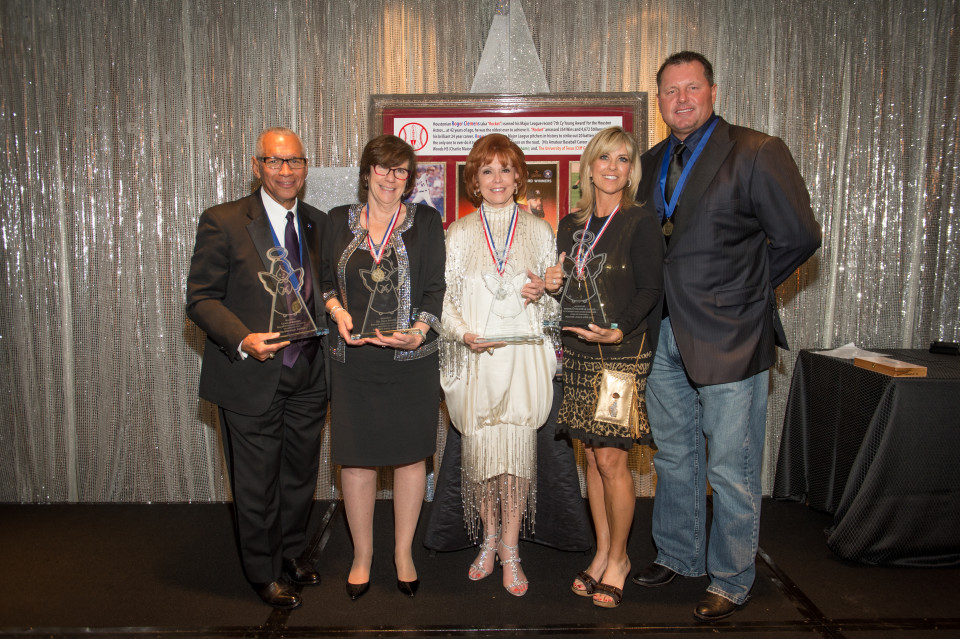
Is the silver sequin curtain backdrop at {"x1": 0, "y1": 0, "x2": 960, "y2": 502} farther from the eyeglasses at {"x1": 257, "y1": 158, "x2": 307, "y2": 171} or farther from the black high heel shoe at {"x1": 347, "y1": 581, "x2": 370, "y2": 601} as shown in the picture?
the black high heel shoe at {"x1": 347, "y1": 581, "x2": 370, "y2": 601}

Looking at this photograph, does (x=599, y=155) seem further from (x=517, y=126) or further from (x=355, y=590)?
(x=355, y=590)

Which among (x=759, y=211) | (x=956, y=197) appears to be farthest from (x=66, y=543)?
(x=956, y=197)

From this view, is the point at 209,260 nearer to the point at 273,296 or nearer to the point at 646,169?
the point at 273,296

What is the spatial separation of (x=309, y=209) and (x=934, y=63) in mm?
3664

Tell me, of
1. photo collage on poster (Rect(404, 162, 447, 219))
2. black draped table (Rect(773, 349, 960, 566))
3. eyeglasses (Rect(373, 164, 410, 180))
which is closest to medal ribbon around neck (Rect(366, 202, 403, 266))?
eyeglasses (Rect(373, 164, 410, 180))

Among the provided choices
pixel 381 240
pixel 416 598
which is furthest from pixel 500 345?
pixel 416 598

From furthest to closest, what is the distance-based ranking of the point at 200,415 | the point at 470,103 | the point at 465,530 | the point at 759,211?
the point at 200,415
the point at 470,103
the point at 465,530
the point at 759,211

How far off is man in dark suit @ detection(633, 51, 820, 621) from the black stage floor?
292 mm

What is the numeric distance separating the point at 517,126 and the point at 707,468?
2086 millimetres

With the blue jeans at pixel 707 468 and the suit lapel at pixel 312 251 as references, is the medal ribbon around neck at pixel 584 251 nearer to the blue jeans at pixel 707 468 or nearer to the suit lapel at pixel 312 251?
the blue jeans at pixel 707 468

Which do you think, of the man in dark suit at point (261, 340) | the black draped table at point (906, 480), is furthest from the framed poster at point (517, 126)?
the black draped table at point (906, 480)

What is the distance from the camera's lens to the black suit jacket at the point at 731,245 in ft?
6.97

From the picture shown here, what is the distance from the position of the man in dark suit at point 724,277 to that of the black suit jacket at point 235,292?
1477mm

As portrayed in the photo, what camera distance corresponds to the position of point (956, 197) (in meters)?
3.40
